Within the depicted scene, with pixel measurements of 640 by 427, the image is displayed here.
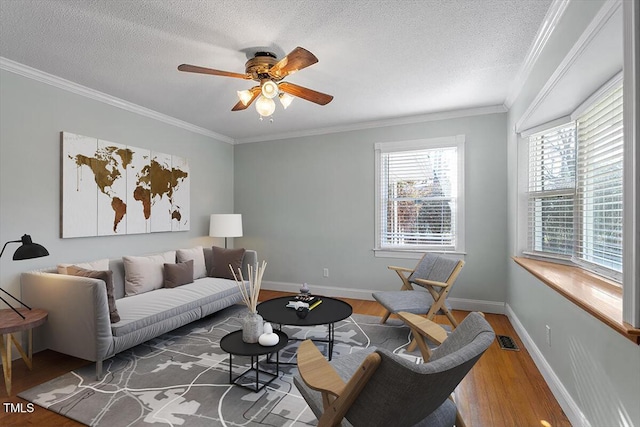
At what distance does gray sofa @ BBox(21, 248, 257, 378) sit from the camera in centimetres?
256

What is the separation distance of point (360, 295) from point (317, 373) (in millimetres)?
3611

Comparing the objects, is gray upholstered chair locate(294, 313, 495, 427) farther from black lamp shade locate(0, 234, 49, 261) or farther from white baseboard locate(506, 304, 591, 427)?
→ black lamp shade locate(0, 234, 49, 261)

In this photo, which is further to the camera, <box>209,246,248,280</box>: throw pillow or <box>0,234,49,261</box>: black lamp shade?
<box>209,246,248,280</box>: throw pillow

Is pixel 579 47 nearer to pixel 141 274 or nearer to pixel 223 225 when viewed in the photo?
pixel 141 274

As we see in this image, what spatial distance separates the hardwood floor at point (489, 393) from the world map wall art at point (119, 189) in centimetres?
129

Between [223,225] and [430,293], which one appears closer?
[430,293]

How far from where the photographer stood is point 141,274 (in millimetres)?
3635

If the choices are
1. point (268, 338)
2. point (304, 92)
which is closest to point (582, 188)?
point (304, 92)

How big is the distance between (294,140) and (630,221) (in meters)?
4.57

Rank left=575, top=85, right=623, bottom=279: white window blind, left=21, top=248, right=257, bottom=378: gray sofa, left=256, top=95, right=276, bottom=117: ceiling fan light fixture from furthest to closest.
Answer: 1. left=256, top=95, right=276, bottom=117: ceiling fan light fixture
2. left=21, top=248, right=257, bottom=378: gray sofa
3. left=575, top=85, right=623, bottom=279: white window blind

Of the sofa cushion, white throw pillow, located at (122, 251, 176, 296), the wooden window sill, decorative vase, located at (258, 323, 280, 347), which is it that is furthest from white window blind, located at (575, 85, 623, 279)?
white throw pillow, located at (122, 251, 176, 296)

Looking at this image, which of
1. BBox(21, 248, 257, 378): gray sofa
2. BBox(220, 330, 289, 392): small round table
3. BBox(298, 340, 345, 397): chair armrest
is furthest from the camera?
BBox(21, 248, 257, 378): gray sofa

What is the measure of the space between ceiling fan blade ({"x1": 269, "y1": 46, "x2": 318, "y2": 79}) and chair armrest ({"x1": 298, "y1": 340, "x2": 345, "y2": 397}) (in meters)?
1.77

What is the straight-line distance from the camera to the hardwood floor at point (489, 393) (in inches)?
81.5
